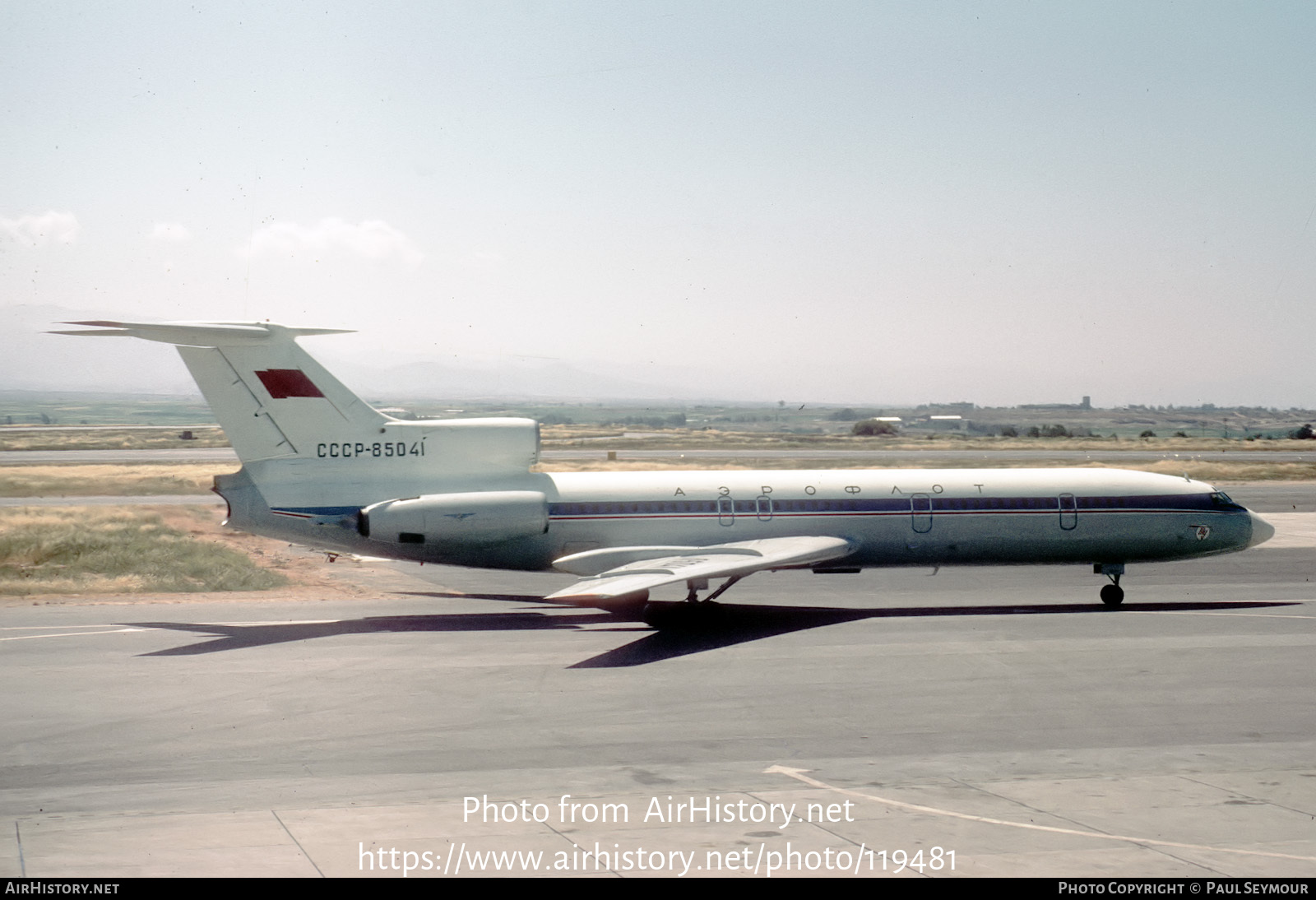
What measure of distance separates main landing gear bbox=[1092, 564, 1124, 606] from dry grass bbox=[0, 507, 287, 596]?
2033cm

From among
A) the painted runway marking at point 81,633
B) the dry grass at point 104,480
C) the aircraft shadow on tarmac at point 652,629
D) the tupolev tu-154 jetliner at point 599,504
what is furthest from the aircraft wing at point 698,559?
the dry grass at point 104,480

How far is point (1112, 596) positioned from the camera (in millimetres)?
25766

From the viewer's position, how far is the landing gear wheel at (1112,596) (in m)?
25.7

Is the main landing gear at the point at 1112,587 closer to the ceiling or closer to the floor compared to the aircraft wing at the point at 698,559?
closer to the floor

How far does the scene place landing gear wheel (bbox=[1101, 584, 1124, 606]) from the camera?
1012 inches

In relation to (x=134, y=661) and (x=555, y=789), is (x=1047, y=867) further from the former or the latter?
(x=134, y=661)

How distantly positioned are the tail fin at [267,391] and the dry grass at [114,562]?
19.9ft

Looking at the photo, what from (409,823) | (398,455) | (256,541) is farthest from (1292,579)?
(256,541)

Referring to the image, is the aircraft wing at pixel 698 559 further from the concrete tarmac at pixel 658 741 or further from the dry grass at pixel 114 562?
the dry grass at pixel 114 562

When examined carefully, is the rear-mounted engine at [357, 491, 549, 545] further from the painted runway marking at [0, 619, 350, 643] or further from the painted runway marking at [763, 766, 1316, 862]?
the painted runway marking at [763, 766, 1316, 862]

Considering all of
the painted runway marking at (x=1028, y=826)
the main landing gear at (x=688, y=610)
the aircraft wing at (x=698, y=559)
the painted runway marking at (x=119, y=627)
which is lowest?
the painted runway marking at (x=119, y=627)

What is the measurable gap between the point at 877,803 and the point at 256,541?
102 ft

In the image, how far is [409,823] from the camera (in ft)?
35.9

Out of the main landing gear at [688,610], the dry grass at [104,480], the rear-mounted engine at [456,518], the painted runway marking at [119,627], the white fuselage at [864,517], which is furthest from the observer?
the dry grass at [104,480]
